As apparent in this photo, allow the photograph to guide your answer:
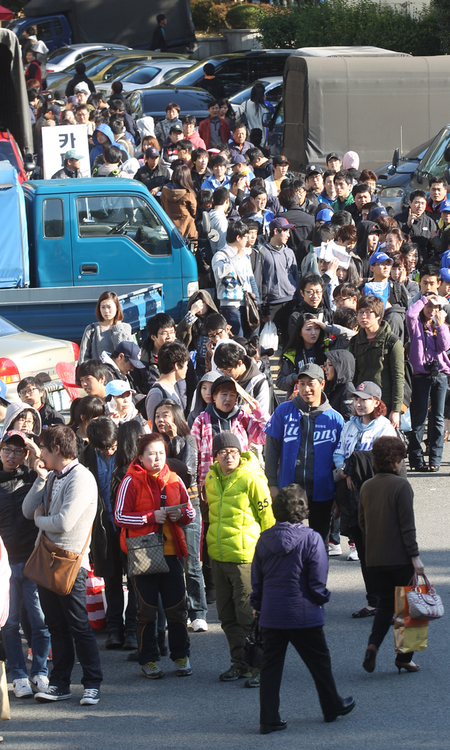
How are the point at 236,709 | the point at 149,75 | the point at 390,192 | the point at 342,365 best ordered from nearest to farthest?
the point at 236,709
the point at 342,365
the point at 390,192
the point at 149,75

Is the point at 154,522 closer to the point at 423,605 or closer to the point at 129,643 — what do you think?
the point at 129,643

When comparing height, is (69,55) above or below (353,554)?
above

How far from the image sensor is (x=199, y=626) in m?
6.76

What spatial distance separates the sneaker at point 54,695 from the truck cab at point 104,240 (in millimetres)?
6863

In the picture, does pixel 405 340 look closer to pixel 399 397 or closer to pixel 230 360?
pixel 399 397

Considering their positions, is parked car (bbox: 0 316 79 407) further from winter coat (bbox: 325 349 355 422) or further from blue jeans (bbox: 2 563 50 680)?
blue jeans (bbox: 2 563 50 680)

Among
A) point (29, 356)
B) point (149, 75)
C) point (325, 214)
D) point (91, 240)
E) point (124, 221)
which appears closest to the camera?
point (29, 356)

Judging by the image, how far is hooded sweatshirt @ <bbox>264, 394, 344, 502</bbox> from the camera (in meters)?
6.93

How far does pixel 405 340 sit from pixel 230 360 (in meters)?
3.06

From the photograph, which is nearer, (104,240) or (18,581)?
(18,581)

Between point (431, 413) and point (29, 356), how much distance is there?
3810 millimetres

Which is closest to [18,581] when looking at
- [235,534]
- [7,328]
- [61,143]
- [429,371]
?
[235,534]

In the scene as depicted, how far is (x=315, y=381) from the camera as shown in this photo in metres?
6.93

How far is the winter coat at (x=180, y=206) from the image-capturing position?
13367 mm
